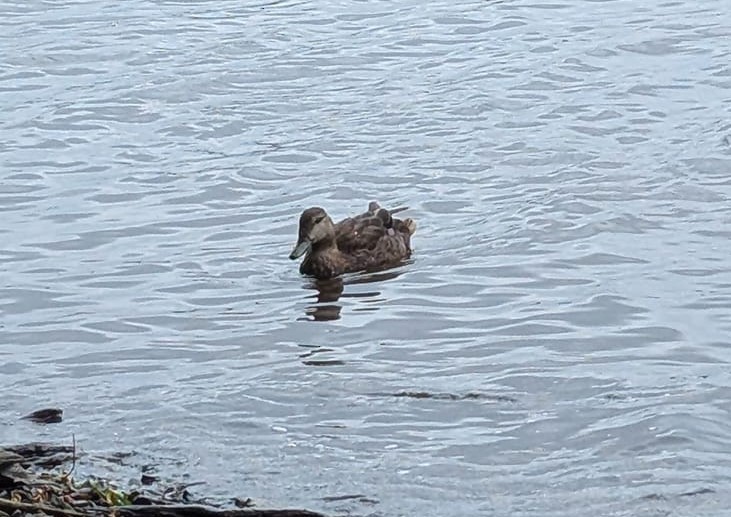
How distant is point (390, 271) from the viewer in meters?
12.1

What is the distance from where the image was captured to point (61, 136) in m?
15.0

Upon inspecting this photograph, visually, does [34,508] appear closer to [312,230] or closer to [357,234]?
[312,230]

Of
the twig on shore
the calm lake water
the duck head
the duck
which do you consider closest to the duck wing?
the duck

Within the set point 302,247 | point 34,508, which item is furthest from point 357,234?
point 34,508

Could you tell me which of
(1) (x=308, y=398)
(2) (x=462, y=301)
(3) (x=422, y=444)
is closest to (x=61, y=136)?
(2) (x=462, y=301)

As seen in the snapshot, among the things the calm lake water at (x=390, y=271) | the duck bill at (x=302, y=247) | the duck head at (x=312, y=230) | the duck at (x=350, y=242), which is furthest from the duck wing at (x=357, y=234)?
the duck bill at (x=302, y=247)

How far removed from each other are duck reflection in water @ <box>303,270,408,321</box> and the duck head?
255 mm

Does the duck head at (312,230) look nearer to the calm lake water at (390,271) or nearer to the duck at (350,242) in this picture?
the duck at (350,242)

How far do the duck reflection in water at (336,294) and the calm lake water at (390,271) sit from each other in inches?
1.3

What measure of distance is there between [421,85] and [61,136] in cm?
337

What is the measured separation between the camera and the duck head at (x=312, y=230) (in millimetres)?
11891

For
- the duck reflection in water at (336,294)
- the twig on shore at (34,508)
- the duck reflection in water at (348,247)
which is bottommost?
the duck reflection in water at (336,294)

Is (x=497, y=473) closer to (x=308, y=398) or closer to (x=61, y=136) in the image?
(x=308, y=398)

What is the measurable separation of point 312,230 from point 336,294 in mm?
497
